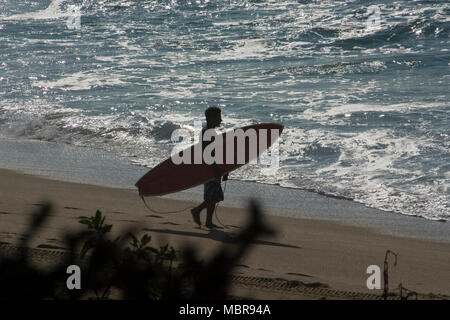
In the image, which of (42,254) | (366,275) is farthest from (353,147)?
(42,254)

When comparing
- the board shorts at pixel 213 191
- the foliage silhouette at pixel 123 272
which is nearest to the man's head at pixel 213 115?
the board shorts at pixel 213 191

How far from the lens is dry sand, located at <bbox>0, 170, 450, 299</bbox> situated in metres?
4.56

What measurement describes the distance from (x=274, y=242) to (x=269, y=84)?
9.29 metres

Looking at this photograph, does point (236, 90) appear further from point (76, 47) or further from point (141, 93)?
point (76, 47)

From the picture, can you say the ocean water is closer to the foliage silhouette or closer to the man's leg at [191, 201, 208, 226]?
the man's leg at [191, 201, 208, 226]

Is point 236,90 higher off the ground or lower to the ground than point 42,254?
higher

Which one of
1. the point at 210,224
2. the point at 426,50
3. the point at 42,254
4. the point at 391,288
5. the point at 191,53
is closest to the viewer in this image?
the point at 42,254

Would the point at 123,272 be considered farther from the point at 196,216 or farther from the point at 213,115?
the point at 196,216

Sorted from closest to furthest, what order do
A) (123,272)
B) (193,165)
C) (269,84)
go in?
1. (123,272)
2. (193,165)
3. (269,84)

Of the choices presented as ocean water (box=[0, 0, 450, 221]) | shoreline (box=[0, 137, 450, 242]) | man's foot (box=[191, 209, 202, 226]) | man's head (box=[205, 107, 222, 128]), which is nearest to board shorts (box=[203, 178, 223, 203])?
man's foot (box=[191, 209, 202, 226])

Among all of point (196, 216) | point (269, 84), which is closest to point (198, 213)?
point (196, 216)

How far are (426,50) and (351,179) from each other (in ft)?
33.1

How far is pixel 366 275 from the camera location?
5023 mm

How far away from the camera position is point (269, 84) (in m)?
14.9
